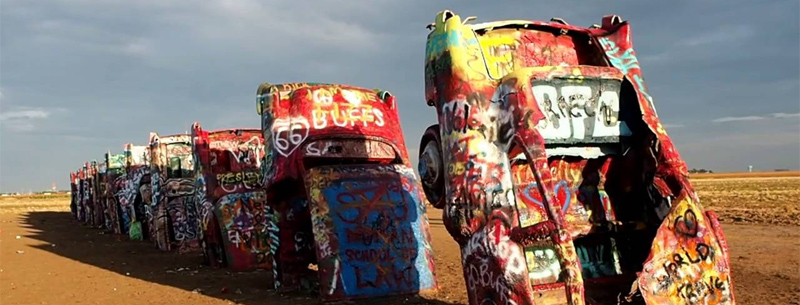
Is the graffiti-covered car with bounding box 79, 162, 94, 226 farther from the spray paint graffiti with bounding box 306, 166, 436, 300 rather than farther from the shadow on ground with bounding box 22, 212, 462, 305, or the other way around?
the spray paint graffiti with bounding box 306, 166, 436, 300

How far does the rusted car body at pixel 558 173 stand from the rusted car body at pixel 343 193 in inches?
85.1

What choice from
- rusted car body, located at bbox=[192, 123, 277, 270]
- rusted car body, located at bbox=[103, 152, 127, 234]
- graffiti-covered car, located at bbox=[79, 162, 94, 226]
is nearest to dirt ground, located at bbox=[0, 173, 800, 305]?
rusted car body, located at bbox=[192, 123, 277, 270]

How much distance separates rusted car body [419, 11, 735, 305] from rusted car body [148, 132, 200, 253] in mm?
11985

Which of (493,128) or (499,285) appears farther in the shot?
(493,128)

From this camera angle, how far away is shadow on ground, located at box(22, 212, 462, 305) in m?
9.66

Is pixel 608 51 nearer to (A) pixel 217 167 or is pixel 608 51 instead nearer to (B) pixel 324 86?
(B) pixel 324 86

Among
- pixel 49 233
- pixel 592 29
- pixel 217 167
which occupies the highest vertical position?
pixel 592 29

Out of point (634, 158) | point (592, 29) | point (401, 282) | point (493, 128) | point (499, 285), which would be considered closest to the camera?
point (499, 285)

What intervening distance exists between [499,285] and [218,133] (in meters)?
10.2

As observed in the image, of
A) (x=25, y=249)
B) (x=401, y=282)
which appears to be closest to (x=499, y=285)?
(x=401, y=282)

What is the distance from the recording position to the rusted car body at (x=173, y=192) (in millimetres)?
17797

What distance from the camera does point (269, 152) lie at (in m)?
10.1

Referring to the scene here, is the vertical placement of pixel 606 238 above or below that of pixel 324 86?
below

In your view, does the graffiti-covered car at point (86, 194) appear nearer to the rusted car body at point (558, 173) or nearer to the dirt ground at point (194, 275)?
the dirt ground at point (194, 275)
